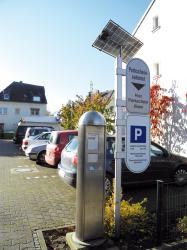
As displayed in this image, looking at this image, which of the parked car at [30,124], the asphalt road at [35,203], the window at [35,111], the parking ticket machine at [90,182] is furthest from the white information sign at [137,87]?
the window at [35,111]

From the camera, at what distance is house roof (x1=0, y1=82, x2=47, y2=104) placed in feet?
206

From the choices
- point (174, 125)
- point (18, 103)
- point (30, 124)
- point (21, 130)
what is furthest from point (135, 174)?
point (18, 103)

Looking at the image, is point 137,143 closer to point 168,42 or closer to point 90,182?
point 90,182

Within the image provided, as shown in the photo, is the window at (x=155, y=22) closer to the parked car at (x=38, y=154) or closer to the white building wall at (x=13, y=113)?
the parked car at (x=38, y=154)

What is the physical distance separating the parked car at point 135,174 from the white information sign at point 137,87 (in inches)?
121

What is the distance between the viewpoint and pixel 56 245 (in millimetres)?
4934

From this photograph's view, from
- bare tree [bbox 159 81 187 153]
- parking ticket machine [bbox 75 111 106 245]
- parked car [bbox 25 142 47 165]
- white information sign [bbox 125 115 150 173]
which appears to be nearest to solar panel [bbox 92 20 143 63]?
white information sign [bbox 125 115 150 173]

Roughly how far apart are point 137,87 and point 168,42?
10980 mm

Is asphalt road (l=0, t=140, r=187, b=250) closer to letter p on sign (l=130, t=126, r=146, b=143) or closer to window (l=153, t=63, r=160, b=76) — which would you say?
letter p on sign (l=130, t=126, r=146, b=143)

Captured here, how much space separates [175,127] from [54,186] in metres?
7.58

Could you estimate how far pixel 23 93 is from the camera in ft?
212

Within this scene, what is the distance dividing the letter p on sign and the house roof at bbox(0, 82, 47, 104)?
59.9 m

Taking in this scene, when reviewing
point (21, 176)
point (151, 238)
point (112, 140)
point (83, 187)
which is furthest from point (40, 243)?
point (21, 176)

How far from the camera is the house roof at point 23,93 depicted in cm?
6281
